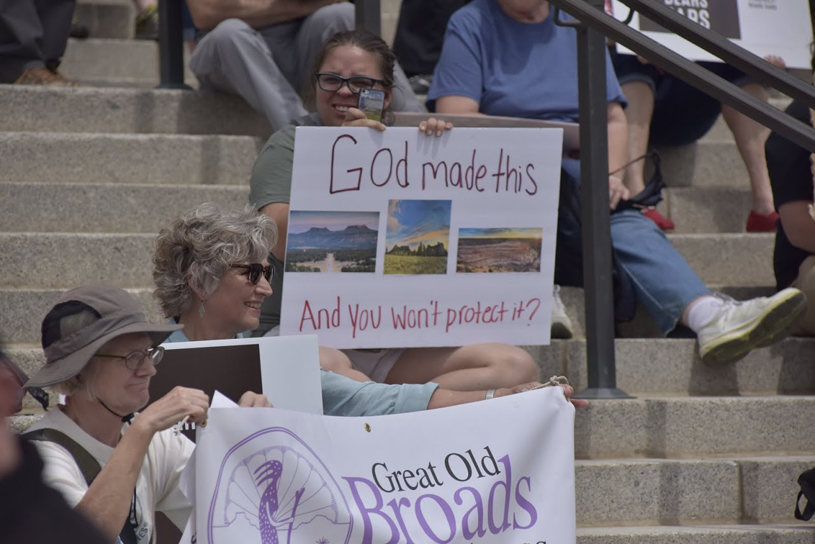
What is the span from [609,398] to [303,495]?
5.64 ft

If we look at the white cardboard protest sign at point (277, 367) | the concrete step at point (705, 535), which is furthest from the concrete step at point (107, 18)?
the white cardboard protest sign at point (277, 367)

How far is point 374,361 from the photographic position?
3.93 m

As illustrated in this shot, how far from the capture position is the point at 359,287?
378 centimetres

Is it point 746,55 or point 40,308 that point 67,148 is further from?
point 746,55

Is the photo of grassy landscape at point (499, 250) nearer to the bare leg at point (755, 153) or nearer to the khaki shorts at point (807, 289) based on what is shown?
the khaki shorts at point (807, 289)

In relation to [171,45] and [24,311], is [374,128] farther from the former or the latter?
[171,45]

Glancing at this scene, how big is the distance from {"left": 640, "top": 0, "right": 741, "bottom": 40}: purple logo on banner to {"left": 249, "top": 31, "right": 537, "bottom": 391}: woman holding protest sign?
6.86ft

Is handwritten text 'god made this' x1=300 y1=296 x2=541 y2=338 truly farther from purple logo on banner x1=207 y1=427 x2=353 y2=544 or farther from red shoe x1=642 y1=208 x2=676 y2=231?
red shoe x1=642 y1=208 x2=676 y2=231

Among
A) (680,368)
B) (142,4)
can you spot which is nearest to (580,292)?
(680,368)

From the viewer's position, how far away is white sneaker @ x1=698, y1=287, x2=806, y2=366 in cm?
436

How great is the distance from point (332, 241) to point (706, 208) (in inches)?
103

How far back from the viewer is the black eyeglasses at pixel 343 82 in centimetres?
397

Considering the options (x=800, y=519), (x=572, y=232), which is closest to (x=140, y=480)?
(x=800, y=519)

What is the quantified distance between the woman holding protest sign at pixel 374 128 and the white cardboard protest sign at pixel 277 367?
1.93 feet
